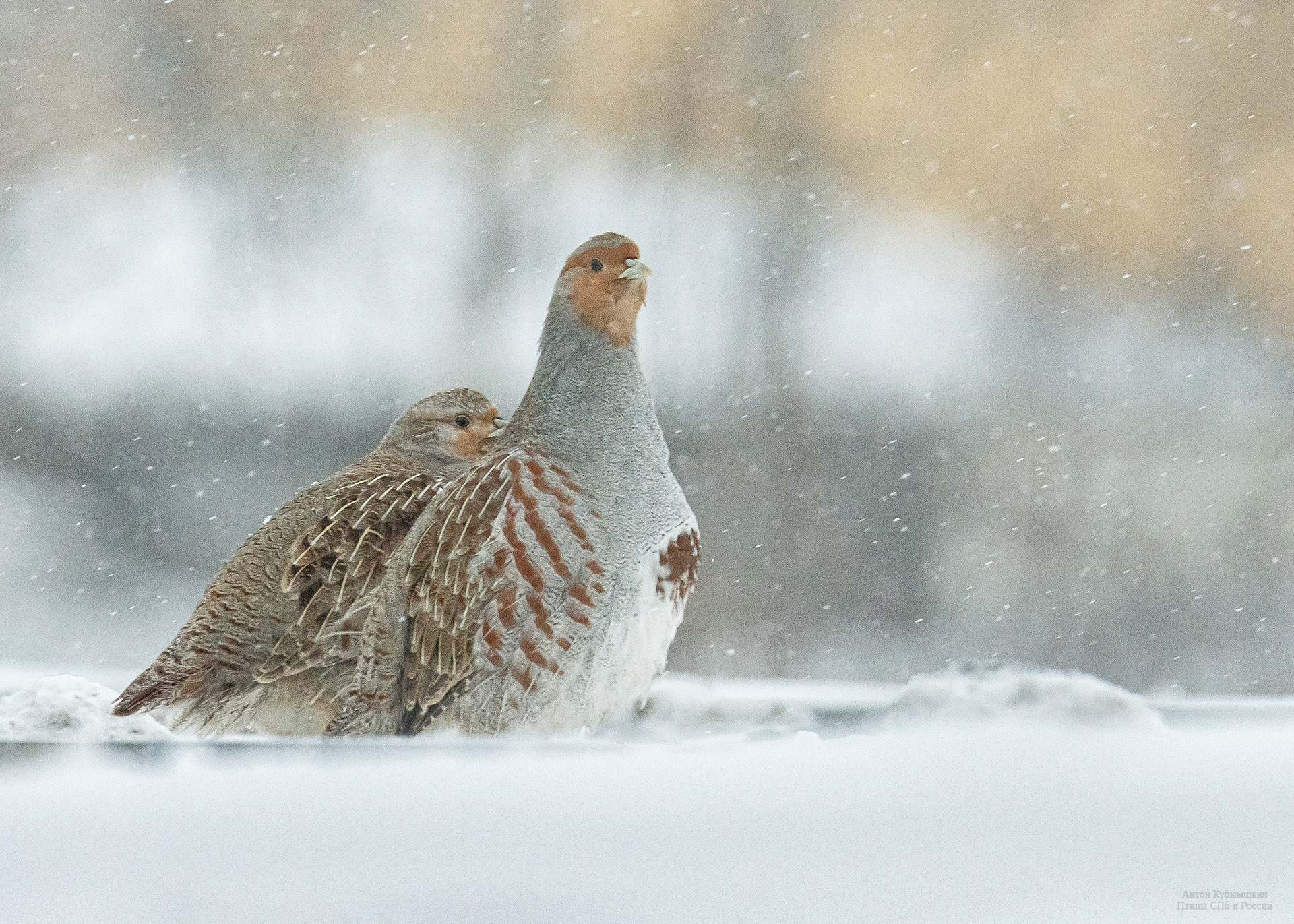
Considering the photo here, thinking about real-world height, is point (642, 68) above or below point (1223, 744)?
above

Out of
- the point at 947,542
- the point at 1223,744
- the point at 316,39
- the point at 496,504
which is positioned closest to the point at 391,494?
the point at 496,504

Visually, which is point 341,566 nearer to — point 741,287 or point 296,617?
point 296,617

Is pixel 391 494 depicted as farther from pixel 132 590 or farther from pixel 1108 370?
pixel 1108 370

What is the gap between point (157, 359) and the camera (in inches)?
85.1

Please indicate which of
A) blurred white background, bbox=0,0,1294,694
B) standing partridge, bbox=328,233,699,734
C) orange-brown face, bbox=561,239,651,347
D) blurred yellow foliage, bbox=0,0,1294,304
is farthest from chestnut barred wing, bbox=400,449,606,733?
blurred yellow foliage, bbox=0,0,1294,304

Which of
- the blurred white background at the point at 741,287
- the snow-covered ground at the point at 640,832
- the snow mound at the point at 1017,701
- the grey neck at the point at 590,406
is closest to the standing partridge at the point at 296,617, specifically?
the grey neck at the point at 590,406

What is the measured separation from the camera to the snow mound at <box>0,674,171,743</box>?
23.0 inches

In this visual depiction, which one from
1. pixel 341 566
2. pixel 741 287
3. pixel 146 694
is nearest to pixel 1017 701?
pixel 341 566

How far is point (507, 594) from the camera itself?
0.76 m

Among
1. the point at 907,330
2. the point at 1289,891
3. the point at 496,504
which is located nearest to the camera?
the point at 1289,891

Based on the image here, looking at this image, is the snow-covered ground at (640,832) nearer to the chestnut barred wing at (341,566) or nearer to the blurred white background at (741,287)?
the chestnut barred wing at (341,566)

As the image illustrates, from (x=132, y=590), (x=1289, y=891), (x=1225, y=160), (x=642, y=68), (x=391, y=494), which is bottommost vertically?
(x=132, y=590)

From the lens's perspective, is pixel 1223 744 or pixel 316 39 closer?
pixel 1223 744

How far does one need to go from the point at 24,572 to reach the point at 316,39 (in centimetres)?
116
